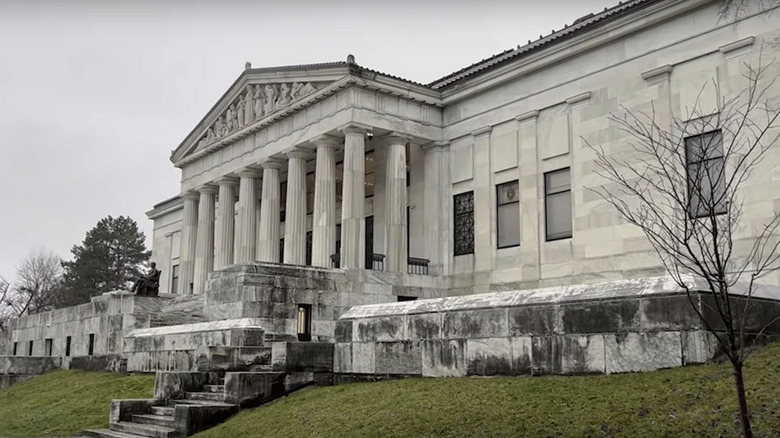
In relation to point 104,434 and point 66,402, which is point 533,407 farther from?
point 66,402

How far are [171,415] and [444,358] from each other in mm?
6704

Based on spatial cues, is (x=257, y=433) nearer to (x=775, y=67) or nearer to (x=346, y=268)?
(x=346, y=268)

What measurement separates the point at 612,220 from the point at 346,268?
10675mm

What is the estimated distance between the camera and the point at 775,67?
22000 mm

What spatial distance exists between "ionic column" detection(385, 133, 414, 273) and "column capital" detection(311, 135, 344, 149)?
2.46 meters

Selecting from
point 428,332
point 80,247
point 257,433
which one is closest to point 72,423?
point 257,433

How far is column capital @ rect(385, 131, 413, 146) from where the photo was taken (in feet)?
107

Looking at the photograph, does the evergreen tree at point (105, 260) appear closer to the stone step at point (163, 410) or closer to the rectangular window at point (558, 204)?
the rectangular window at point (558, 204)

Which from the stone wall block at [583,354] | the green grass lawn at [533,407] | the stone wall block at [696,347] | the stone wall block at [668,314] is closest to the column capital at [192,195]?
the green grass lawn at [533,407]

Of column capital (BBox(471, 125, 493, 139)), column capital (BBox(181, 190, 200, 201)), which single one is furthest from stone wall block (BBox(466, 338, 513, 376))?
column capital (BBox(181, 190, 200, 201))

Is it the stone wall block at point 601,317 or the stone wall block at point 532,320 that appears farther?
the stone wall block at point 532,320

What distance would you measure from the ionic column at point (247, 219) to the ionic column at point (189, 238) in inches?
263

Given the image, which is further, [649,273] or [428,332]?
[649,273]

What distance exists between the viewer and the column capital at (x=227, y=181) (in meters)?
40.9
